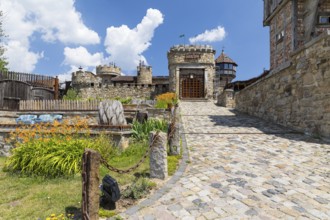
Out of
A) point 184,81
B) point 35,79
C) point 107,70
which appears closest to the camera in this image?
point 35,79

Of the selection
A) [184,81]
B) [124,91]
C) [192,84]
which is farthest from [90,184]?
[124,91]

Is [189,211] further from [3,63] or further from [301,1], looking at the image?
[3,63]

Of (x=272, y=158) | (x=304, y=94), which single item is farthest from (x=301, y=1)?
(x=272, y=158)

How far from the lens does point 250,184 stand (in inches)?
173

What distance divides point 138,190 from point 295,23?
47.8 feet

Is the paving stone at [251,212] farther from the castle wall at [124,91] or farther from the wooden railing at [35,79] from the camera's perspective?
the castle wall at [124,91]

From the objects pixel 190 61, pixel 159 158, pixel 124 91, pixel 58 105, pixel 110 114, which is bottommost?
pixel 159 158

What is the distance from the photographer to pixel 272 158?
238 inches

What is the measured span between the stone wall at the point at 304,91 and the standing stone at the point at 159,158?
6239 millimetres

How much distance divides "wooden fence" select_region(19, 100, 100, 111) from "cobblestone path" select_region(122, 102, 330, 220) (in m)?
8.85

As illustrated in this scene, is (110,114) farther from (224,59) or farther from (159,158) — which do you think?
(224,59)

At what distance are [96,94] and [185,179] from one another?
2798 centimetres

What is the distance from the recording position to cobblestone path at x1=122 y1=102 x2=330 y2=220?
11.2ft

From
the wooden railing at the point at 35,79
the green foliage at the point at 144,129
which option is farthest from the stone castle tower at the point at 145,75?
the green foliage at the point at 144,129
